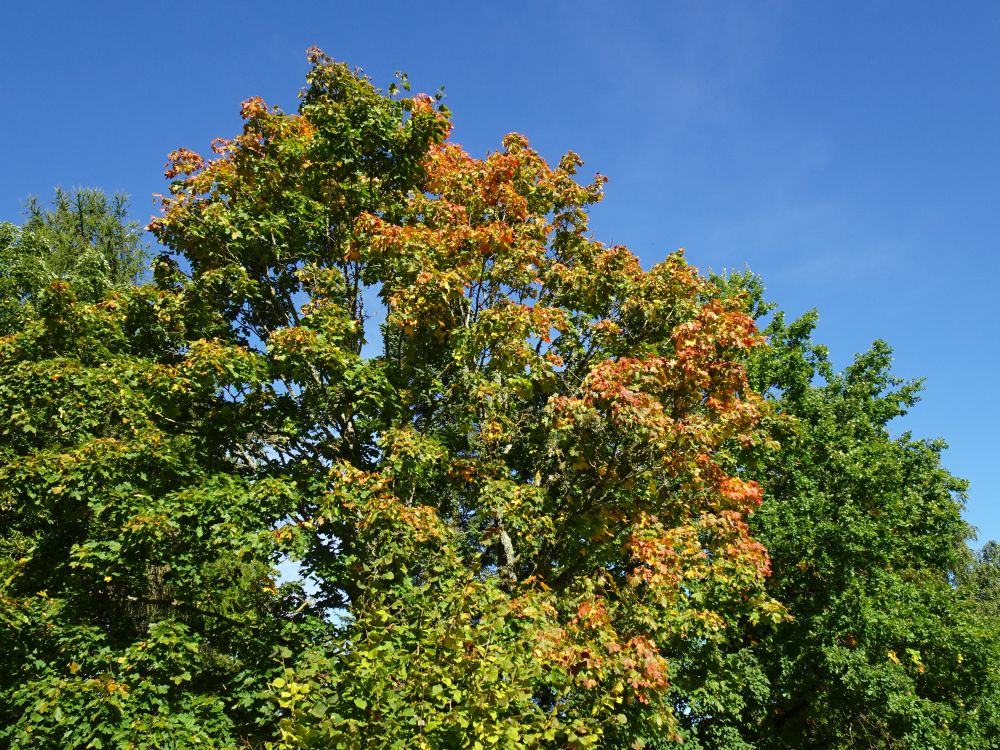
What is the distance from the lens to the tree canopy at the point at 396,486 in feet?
24.5

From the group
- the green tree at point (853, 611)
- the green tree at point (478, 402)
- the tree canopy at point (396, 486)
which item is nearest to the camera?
the tree canopy at point (396, 486)

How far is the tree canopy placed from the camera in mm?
7461

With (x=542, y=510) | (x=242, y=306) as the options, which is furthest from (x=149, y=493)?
(x=542, y=510)

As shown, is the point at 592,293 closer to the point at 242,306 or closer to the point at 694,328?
the point at 694,328

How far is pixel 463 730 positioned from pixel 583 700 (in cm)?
364

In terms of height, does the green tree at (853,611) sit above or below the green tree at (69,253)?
below

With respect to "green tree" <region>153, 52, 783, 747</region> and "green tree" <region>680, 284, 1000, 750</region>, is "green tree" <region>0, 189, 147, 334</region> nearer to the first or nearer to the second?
"green tree" <region>153, 52, 783, 747</region>

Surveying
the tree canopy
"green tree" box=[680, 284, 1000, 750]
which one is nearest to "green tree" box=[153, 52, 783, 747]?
the tree canopy

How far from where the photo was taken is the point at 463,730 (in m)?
5.21

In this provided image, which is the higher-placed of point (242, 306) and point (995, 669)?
point (242, 306)

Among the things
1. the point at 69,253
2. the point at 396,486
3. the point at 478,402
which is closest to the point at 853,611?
the point at 478,402

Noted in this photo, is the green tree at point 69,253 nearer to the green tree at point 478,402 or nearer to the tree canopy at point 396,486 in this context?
the tree canopy at point 396,486

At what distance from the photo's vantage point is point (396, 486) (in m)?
9.85

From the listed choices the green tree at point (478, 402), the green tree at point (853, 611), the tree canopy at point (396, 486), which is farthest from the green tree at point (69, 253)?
the green tree at point (853, 611)
